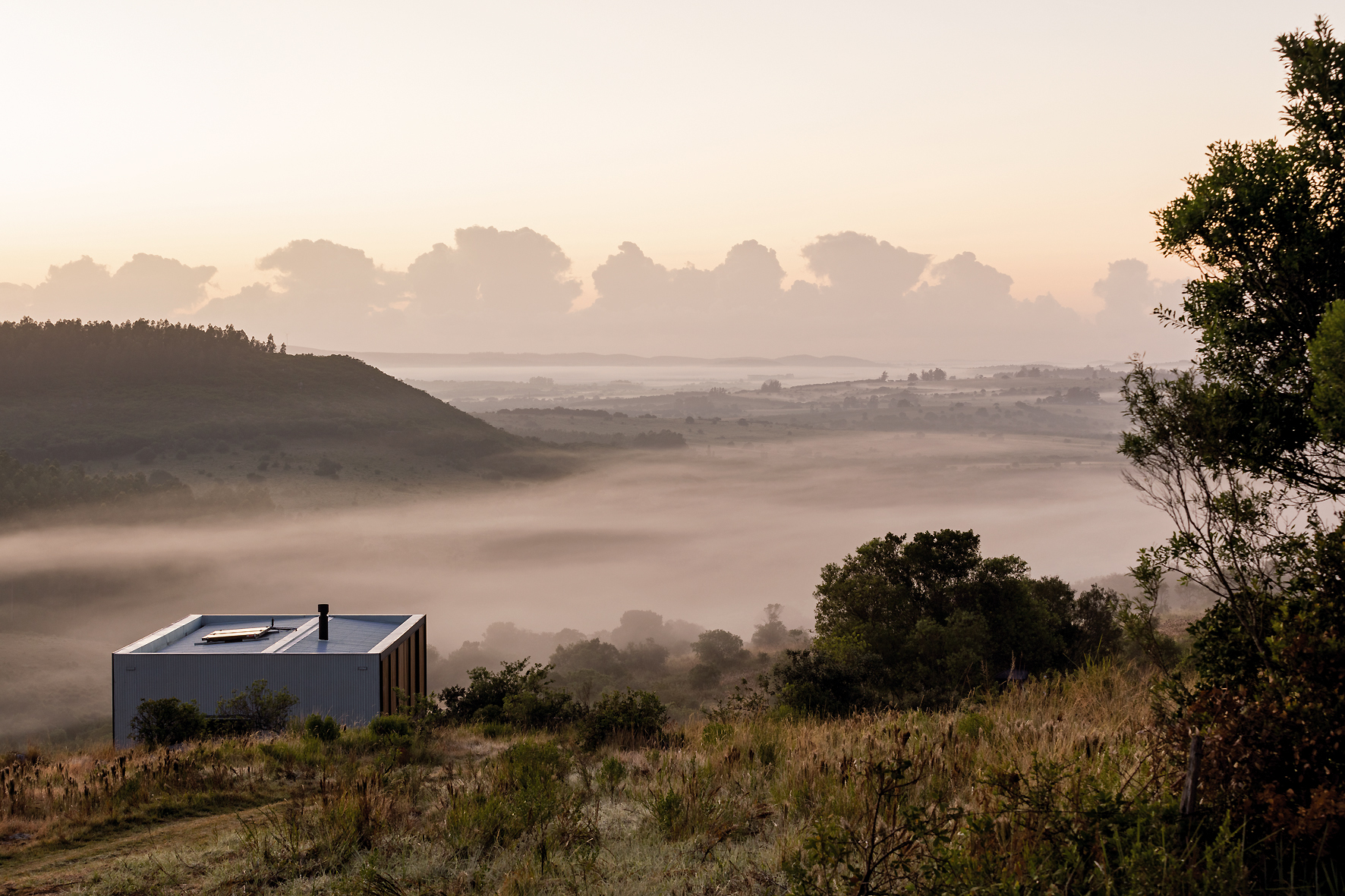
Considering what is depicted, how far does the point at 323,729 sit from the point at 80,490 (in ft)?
580

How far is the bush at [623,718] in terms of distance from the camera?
12867 millimetres

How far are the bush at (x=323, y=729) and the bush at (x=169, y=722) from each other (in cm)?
953

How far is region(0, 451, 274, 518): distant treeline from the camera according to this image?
150750mm

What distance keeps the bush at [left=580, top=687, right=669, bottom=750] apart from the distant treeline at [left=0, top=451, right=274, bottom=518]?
539ft

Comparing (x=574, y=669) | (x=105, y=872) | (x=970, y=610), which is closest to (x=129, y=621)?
(x=574, y=669)

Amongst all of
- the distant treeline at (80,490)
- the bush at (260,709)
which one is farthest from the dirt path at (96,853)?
the distant treeline at (80,490)

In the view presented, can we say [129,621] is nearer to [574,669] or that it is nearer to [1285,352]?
[574,669]

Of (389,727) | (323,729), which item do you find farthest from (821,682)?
(323,729)

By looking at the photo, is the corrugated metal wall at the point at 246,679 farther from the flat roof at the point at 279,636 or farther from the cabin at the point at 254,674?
the flat roof at the point at 279,636

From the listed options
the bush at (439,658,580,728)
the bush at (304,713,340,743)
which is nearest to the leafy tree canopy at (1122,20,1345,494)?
the bush at (304,713,340,743)

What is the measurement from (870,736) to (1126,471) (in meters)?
3.31

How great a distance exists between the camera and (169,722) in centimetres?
2297

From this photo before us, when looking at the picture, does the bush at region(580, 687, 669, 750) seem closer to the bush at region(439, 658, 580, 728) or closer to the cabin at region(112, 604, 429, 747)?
the bush at region(439, 658, 580, 728)

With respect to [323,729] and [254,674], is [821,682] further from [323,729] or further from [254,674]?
[254,674]
